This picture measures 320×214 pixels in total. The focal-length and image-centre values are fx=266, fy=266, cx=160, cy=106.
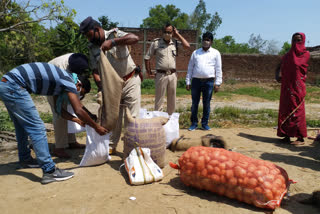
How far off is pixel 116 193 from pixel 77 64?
5.33 feet

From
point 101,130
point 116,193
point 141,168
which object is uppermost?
point 101,130

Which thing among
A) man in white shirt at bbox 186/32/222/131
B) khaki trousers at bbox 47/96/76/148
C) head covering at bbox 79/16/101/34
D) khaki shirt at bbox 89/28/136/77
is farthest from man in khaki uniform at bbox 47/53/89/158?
man in white shirt at bbox 186/32/222/131

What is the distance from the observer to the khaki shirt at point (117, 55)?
337cm

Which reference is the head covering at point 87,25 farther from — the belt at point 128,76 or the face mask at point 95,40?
the belt at point 128,76

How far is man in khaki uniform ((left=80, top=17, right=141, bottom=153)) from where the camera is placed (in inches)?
125

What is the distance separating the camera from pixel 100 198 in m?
2.52

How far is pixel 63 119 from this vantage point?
3.70 metres

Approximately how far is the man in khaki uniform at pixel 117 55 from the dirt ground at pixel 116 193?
80cm

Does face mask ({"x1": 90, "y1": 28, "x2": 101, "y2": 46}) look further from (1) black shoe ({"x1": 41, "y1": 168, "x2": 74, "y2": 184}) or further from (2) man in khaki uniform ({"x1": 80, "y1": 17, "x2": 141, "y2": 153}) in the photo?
(1) black shoe ({"x1": 41, "y1": 168, "x2": 74, "y2": 184})

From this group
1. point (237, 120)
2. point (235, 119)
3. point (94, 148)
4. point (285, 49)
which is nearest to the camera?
point (94, 148)

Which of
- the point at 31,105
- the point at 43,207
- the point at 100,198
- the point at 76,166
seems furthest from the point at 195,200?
the point at 31,105

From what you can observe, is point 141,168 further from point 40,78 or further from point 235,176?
point 40,78

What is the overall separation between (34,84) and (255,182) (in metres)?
2.39

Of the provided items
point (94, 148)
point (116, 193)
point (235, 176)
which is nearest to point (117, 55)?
point (94, 148)
